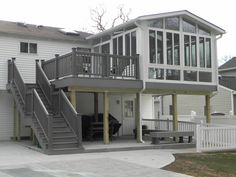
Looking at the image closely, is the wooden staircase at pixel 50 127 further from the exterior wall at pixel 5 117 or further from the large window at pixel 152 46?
the large window at pixel 152 46

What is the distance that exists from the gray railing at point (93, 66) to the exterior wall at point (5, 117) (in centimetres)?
343

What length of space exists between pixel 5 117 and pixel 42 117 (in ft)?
20.3

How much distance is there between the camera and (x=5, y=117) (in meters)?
22.5

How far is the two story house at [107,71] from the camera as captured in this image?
58.3 ft

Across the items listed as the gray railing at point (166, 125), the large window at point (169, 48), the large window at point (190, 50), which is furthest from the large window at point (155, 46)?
the gray railing at point (166, 125)

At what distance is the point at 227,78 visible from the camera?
123 feet

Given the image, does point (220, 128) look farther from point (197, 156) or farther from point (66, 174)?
point (66, 174)

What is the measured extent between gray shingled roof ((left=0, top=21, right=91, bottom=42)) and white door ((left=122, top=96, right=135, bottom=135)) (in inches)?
180

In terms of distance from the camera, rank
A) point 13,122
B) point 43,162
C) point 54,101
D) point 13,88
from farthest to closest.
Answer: point 13,122 → point 13,88 → point 54,101 → point 43,162

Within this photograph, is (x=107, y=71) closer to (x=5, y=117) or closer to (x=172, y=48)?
(x=172, y=48)

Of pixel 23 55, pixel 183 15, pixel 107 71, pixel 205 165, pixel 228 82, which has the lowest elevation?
pixel 205 165

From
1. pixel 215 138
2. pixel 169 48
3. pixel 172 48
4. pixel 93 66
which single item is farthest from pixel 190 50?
pixel 93 66

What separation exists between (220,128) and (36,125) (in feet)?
25.4

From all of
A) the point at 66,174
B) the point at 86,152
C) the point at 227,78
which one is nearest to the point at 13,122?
the point at 86,152
